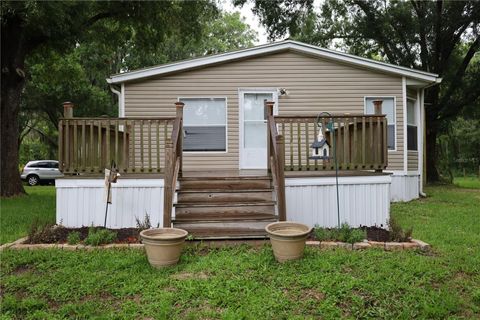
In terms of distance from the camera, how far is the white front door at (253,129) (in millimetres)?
8641

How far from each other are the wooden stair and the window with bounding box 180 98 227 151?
10.6ft

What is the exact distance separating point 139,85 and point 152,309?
6.65 m

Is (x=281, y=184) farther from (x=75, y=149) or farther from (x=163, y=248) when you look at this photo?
(x=75, y=149)

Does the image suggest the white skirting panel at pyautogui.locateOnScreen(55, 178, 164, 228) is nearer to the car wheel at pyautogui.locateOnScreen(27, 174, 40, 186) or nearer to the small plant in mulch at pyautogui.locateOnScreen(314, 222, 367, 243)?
the small plant in mulch at pyautogui.locateOnScreen(314, 222, 367, 243)

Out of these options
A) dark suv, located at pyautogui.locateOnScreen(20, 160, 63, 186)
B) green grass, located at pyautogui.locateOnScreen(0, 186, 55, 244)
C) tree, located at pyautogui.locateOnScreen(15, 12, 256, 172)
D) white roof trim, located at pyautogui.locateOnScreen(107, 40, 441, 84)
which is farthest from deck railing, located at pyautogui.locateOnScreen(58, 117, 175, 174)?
dark suv, located at pyautogui.locateOnScreen(20, 160, 63, 186)

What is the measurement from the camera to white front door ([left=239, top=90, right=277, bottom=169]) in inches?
340

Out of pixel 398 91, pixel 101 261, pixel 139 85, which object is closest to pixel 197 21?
pixel 139 85

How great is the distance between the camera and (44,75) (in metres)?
15.4

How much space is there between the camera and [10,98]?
10.4 meters

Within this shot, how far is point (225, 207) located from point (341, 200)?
1.71 m

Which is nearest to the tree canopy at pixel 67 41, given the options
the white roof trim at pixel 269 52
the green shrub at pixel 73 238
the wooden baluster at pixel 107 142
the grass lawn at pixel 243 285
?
the white roof trim at pixel 269 52

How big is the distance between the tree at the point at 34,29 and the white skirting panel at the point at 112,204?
5.27 meters

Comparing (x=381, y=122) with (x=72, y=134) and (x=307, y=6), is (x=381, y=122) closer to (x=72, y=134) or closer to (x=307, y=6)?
(x=72, y=134)

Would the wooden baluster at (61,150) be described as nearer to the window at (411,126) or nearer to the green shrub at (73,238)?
the green shrub at (73,238)
